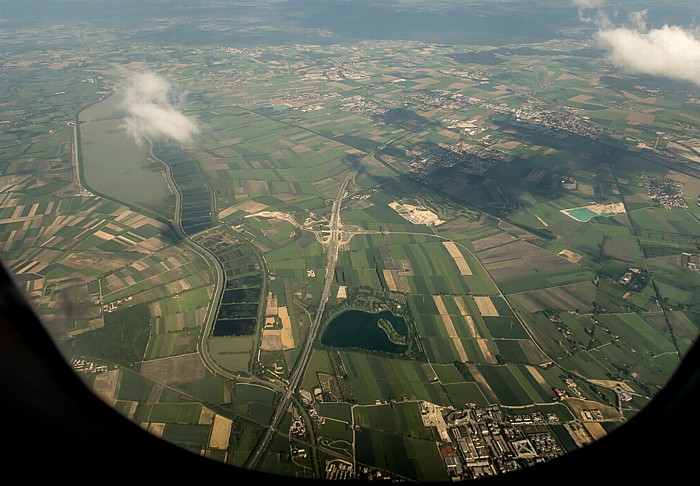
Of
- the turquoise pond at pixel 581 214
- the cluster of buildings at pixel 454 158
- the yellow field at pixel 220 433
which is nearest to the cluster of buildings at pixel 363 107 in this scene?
the cluster of buildings at pixel 454 158

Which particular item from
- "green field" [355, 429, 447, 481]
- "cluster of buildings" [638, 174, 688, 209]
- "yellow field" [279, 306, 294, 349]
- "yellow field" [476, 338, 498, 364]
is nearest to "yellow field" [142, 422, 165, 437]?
"yellow field" [279, 306, 294, 349]

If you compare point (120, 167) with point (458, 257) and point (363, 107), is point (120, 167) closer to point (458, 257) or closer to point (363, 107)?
point (363, 107)

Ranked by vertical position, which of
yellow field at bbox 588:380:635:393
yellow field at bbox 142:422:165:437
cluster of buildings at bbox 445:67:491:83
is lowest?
yellow field at bbox 142:422:165:437

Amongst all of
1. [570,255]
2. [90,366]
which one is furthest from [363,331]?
[570,255]

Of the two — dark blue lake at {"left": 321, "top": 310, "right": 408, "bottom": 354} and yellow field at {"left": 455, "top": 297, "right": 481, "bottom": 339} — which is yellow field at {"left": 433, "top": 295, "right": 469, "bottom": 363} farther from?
dark blue lake at {"left": 321, "top": 310, "right": 408, "bottom": 354}

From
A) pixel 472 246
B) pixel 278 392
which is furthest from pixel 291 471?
pixel 472 246

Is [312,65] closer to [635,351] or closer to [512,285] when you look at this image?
[512,285]

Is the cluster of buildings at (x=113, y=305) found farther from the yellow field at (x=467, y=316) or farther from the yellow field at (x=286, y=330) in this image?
the yellow field at (x=467, y=316)
